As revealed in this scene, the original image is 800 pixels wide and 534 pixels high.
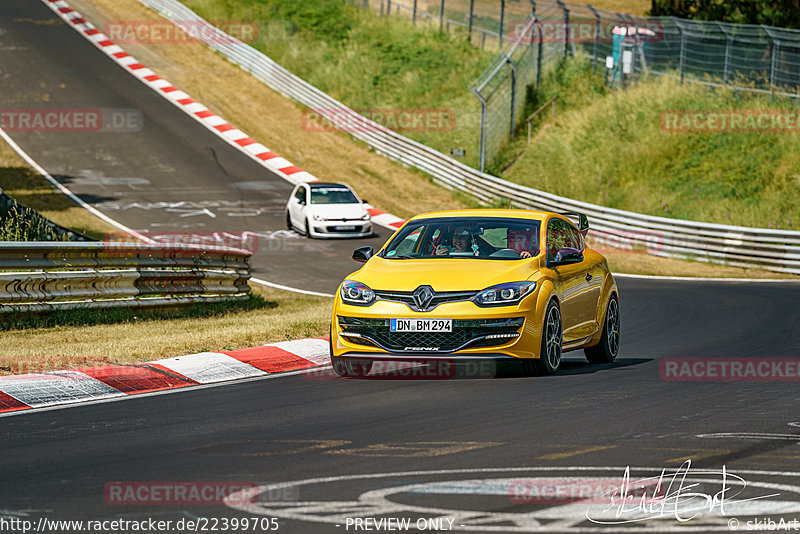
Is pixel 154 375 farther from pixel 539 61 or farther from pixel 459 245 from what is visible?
pixel 539 61

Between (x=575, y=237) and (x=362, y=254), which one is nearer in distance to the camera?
(x=362, y=254)

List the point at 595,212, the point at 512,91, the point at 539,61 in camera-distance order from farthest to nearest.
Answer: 1. the point at 539,61
2. the point at 512,91
3. the point at 595,212

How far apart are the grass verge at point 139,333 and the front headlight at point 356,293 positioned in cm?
230

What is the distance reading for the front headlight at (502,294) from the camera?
10672mm

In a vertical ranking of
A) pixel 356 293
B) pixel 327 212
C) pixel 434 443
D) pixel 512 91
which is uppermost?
pixel 512 91

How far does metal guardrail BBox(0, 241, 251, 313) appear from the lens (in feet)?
47.3

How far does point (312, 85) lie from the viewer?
48.4 m

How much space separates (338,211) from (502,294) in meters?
20.6

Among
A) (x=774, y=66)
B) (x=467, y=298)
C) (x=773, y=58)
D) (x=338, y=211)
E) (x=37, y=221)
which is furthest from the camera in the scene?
(x=774, y=66)

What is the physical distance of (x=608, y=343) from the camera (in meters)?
12.7

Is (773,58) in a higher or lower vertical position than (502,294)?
higher

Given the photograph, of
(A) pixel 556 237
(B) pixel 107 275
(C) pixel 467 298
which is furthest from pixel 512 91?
(C) pixel 467 298

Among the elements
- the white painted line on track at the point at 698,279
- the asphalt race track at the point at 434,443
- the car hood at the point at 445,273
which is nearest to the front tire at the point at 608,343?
the asphalt race track at the point at 434,443

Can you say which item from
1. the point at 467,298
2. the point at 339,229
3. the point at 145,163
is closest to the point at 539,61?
the point at 145,163
